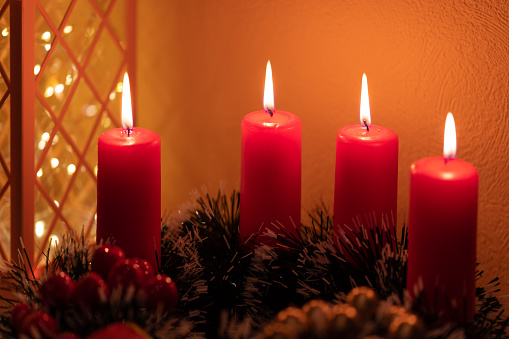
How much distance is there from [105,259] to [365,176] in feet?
1.12

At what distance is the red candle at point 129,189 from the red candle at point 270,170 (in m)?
0.13

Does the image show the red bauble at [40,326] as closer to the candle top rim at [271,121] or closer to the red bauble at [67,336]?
the red bauble at [67,336]

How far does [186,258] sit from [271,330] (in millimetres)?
336

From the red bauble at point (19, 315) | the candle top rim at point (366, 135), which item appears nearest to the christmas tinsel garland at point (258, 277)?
the red bauble at point (19, 315)

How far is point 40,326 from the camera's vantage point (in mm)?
652

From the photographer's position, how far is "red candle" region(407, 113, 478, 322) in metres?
0.68

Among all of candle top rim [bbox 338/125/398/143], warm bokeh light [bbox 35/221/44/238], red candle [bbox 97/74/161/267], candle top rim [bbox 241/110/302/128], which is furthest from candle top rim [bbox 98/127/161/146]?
warm bokeh light [bbox 35/221/44/238]

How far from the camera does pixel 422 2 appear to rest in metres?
1.01

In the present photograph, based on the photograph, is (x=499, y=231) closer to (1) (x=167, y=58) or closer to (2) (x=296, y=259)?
(2) (x=296, y=259)

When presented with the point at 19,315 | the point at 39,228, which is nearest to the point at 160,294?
the point at 19,315

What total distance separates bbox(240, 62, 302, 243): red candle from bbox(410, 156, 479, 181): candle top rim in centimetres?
23

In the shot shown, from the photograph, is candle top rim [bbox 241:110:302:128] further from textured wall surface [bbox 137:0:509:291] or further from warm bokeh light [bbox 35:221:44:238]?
warm bokeh light [bbox 35:221:44:238]

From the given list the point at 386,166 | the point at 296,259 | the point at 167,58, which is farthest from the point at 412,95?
the point at 167,58

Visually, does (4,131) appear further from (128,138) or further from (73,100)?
(128,138)
